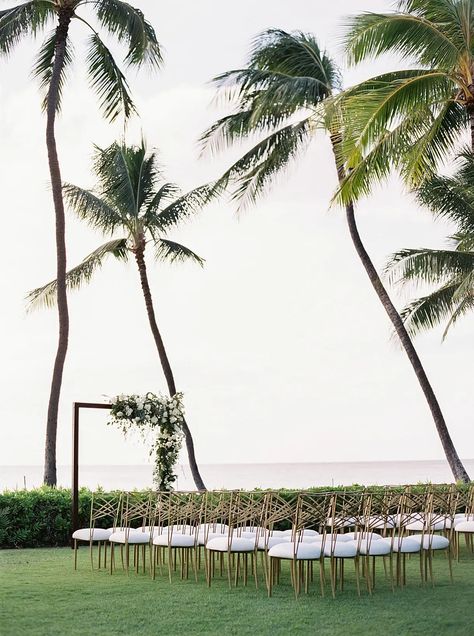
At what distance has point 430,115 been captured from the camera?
39.0 feet

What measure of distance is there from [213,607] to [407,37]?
7.18 meters

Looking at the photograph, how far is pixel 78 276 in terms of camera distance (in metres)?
19.8

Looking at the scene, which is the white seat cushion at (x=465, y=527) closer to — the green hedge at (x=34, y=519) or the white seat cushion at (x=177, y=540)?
the white seat cushion at (x=177, y=540)

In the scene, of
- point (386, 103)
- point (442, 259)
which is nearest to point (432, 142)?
point (386, 103)

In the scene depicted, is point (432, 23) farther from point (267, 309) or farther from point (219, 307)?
point (267, 309)

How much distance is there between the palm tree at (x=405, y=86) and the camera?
10.8 meters

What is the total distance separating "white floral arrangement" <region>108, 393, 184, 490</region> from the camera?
13.7 meters

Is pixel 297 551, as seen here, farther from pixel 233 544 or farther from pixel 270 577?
pixel 233 544

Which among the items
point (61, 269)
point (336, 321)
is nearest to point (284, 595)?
point (61, 269)

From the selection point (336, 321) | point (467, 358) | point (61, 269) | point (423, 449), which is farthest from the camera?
point (336, 321)

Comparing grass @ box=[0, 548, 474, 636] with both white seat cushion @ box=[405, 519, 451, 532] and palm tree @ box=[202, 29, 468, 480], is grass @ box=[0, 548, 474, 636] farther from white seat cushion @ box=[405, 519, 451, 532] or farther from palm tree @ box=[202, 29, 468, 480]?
palm tree @ box=[202, 29, 468, 480]

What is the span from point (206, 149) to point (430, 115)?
19.5 feet

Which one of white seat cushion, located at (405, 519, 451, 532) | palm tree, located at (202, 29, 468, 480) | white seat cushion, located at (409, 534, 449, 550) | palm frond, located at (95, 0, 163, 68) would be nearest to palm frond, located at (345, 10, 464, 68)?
palm tree, located at (202, 29, 468, 480)

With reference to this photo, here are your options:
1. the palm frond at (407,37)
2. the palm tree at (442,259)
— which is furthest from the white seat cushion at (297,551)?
the palm tree at (442,259)
